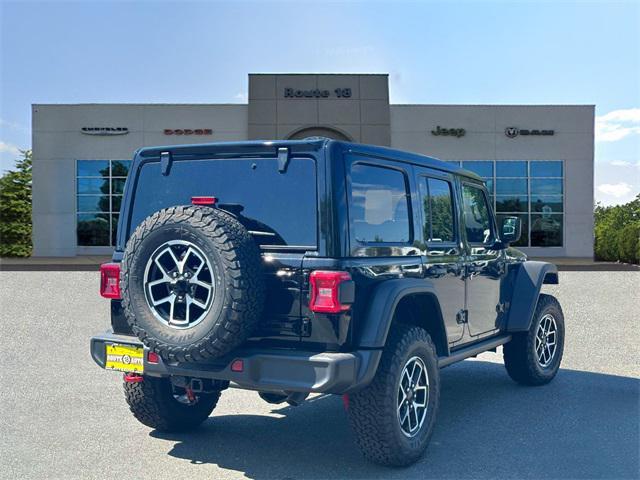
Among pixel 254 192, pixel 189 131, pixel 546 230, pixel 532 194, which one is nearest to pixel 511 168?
pixel 532 194

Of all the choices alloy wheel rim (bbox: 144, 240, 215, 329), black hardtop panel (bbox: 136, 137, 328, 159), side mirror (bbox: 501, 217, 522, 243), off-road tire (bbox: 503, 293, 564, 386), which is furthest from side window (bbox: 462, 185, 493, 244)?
alloy wheel rim (bbox: 144, 240, 215, 329)

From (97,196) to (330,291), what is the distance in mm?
31450

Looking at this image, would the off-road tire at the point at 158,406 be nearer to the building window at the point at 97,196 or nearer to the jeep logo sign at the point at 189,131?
the jeep logo sign at the point at 189,131

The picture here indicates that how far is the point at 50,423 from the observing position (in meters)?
5.56

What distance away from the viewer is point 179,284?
165 inches

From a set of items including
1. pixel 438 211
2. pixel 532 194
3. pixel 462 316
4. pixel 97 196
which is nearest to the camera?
pixel 438 211

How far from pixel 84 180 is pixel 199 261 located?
31.4 meters

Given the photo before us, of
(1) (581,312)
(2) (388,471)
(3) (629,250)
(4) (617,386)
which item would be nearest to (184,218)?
(2) (388,471)

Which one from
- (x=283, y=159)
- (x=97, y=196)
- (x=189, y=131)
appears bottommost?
(x=283, y=159)

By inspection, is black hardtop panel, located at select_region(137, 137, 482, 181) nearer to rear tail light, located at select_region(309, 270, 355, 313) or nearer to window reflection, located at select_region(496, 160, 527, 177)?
rear tail light, located at select_region(309, 270, 355, 313)

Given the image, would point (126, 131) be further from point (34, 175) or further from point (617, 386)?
point (617, 386)

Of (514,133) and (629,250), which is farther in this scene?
(514,133)

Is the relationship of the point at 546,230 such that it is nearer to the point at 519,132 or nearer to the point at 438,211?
the point at 519,132

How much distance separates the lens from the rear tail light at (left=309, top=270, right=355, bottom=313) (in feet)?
13.4
